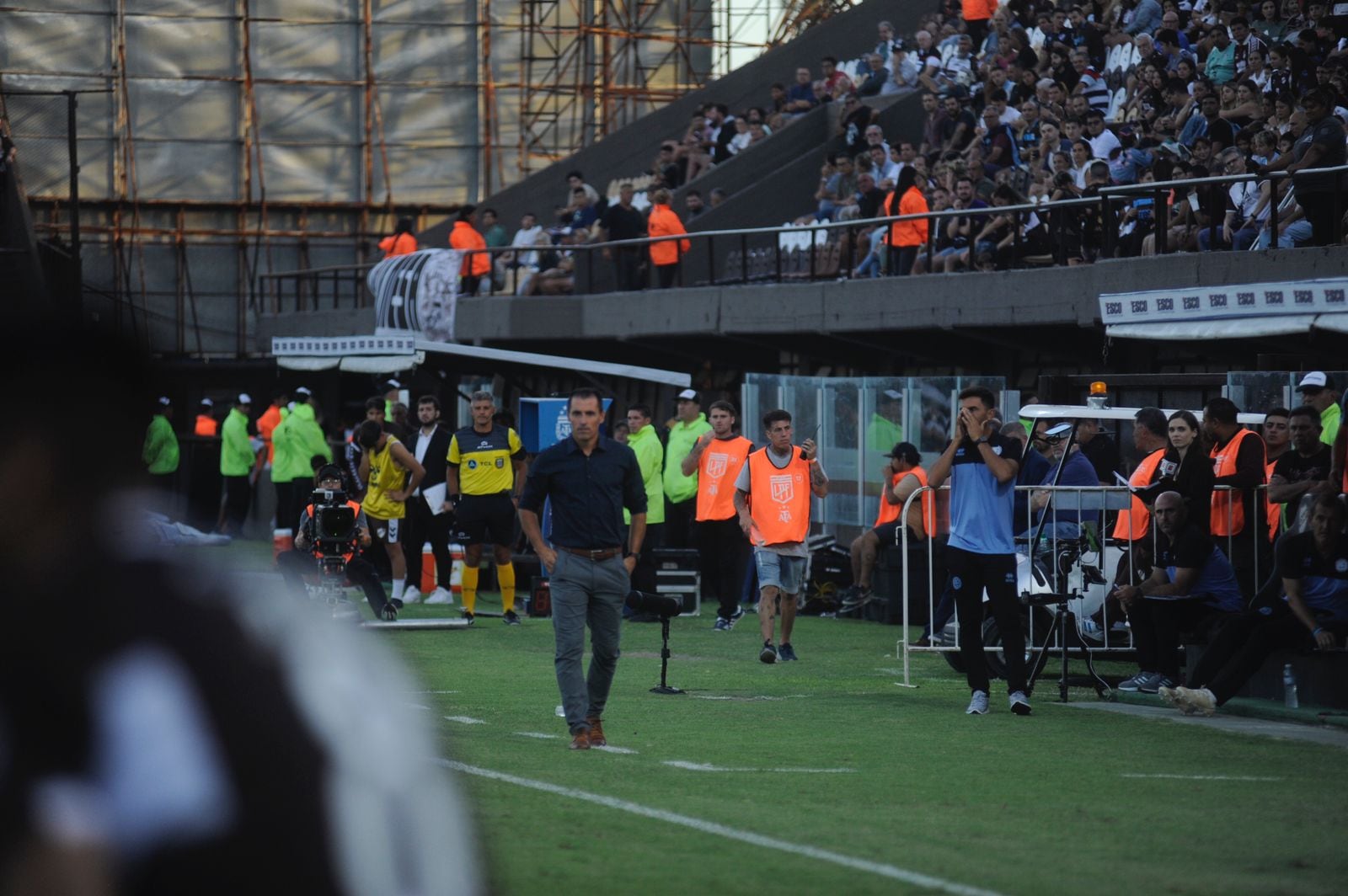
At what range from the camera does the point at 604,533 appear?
1138 centimetres

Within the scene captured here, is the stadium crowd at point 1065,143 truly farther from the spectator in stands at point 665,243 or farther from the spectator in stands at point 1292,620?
the spectator in stands at point 1292,620

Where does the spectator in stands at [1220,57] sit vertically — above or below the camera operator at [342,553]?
above

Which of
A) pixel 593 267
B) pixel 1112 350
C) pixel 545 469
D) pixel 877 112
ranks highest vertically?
pixel 877 112

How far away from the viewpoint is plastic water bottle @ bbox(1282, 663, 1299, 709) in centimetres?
1286

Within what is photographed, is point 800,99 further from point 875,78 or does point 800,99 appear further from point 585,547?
point 585,547

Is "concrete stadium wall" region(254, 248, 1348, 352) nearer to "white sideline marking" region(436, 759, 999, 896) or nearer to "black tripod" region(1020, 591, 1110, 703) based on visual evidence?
"black tripod" region(1020, 591, 1110, 703)

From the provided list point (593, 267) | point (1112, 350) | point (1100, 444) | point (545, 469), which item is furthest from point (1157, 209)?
point (593, 267)

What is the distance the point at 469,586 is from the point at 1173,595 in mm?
7623

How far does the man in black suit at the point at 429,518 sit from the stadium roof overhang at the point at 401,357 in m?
1.80

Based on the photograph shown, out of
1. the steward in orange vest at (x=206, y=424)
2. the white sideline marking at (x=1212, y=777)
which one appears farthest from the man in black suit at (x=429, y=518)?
the steward in orange vest at (x=206, y=424)

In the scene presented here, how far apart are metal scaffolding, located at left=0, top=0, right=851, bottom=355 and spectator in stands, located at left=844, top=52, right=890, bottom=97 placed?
33.9ft

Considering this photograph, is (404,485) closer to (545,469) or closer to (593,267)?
(545,469)

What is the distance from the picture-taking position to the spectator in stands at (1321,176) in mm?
17406

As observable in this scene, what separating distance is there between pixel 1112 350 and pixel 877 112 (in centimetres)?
1198
